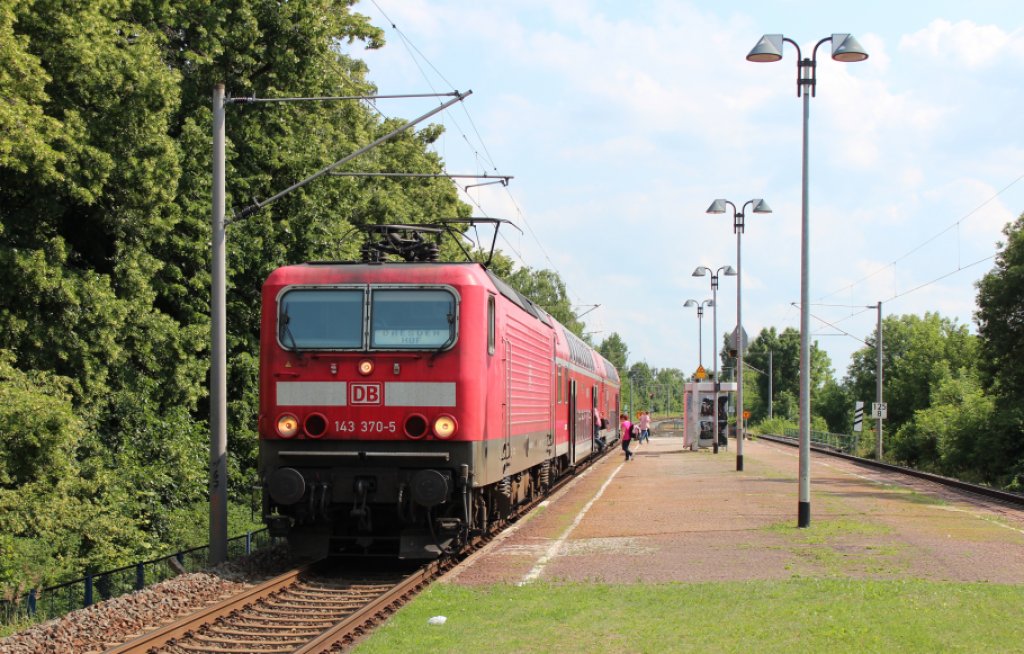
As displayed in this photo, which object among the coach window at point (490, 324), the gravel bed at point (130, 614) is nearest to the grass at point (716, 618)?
the gravel bed at point (130, 614)

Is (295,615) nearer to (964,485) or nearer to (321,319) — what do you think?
(321,319)

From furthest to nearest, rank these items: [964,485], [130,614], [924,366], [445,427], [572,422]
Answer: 1. [924,366]
2. [964,485]
3. [572,422]
4. [445,427]
5. [130,614]

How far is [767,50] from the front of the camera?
17562 millimetres

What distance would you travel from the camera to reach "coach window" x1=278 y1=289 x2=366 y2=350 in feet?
42.3

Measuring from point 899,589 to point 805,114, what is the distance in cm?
937

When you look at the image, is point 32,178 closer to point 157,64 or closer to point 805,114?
point 157,64

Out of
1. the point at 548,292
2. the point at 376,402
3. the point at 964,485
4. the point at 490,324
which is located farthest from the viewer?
the point at 548,292

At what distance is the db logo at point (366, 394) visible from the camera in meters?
12.7

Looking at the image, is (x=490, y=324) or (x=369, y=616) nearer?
(x=369, y=616)

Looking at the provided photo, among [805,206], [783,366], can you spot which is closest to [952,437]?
[805,206]

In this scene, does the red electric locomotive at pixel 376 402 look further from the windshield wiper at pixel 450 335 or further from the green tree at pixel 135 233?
the green tree at pixel 135 233

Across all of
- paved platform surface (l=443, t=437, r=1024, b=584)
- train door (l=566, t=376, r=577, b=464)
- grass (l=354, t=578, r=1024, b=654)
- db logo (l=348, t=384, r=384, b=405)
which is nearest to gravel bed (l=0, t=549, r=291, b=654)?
grass (l=354, t=578, r=1024, b=654)

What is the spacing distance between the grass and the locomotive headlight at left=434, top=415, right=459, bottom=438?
5.68 ft

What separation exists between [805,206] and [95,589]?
12128 millimetres
